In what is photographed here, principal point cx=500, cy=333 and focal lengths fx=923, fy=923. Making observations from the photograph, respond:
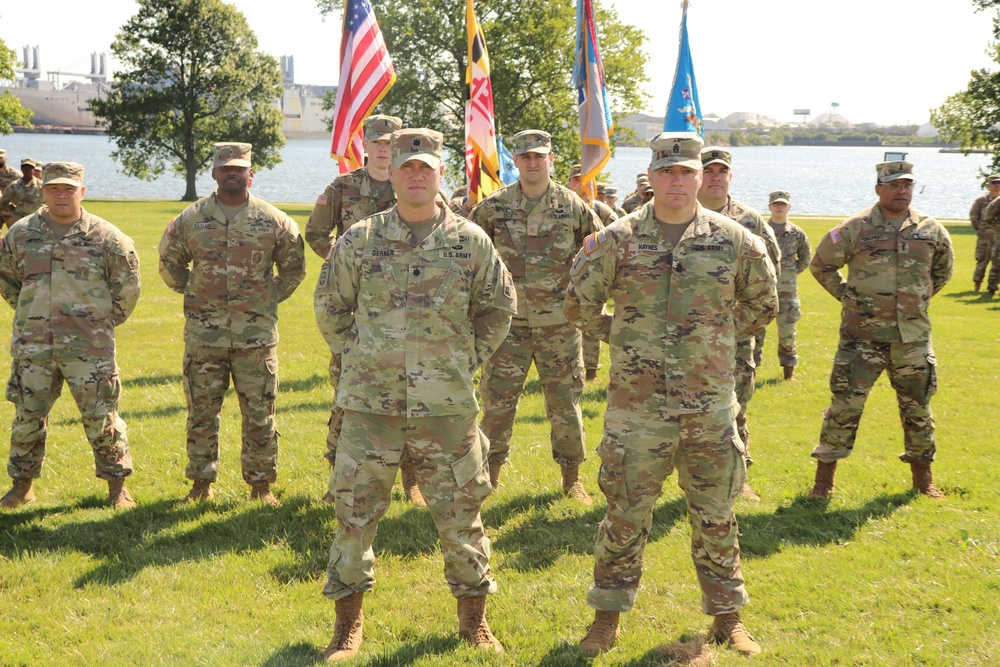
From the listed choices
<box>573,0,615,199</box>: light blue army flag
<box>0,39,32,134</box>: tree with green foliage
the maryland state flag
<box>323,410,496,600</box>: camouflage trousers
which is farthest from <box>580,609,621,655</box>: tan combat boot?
<box>0,39,32,134</box>: tree with green foliage

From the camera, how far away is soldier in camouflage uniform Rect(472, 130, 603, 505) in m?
7.18

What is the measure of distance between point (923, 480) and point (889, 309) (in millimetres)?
1530

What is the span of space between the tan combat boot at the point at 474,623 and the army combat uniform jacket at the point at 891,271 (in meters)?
3.92

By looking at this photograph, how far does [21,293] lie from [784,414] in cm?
763

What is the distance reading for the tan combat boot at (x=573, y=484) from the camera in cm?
746

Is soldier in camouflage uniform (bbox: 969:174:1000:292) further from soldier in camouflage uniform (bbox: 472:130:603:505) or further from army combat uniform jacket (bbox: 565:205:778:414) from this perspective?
army combat uniform jacket (bbox: 565:205:778:414)

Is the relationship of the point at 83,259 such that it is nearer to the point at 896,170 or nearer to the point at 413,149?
the point at 413,149

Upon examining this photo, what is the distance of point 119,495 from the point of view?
7242 mm

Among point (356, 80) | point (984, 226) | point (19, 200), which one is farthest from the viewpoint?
point (984, 226)

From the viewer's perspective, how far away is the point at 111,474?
7.16 metres

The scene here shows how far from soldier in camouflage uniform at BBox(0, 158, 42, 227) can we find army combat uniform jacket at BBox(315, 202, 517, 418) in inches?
461

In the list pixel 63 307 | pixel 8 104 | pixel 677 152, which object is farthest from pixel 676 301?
pixel 8 104

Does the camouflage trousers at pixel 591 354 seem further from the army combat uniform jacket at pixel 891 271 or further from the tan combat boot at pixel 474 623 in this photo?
the tan combat boot at pixel 474 623

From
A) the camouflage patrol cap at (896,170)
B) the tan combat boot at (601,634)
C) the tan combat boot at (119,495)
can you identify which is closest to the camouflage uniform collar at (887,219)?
the camouflage patrol cap at (896,170)
